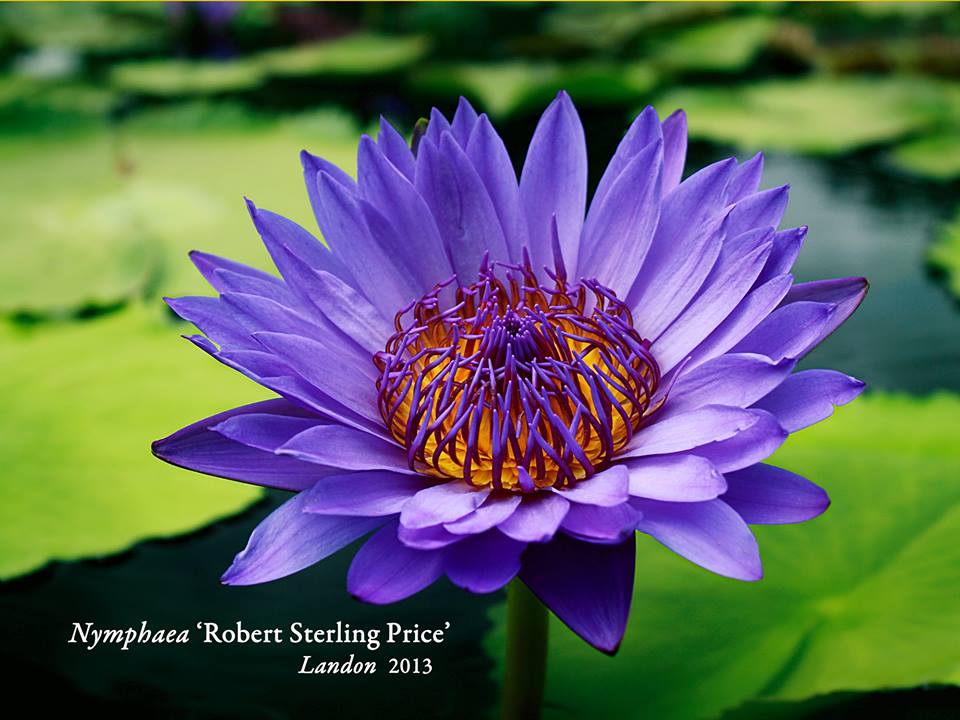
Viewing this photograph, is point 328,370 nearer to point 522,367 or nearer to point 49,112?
point 522,367

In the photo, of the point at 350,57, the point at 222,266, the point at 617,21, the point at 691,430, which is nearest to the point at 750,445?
the point at 691,430

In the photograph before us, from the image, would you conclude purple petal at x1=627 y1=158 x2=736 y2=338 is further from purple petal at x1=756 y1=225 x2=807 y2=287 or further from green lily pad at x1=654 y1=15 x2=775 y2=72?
green lily pad at x1=654 y1=15 x2=775 y2=72

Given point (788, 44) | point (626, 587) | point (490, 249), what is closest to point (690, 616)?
point (626, 587)

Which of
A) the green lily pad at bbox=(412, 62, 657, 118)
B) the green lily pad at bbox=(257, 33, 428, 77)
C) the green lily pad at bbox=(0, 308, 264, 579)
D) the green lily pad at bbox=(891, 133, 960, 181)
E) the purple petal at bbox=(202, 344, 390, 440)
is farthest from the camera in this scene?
the green lily pad at bbox=(257, 33, 428, 77)

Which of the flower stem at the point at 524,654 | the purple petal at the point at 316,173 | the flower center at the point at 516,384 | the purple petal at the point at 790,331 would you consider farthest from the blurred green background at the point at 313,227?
the purple petal at the point at 316,173

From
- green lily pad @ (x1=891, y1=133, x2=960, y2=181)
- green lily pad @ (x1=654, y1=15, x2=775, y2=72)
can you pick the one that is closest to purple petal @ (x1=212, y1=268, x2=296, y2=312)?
green lily pad @ (x1=891, y1=133, x2=960, y2=181)

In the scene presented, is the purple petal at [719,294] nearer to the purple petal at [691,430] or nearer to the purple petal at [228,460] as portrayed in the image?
the purple petal at [691,430]

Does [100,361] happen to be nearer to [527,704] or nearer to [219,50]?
[527,704]
